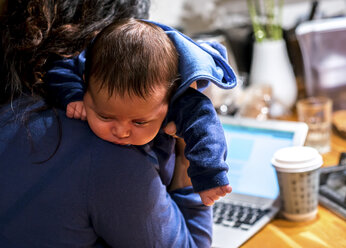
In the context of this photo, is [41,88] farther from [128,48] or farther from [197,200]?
[197,200]

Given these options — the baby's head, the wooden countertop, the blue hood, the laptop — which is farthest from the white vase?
the baby's head

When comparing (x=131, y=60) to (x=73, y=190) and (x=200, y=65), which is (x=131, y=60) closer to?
(x=200, y=65)

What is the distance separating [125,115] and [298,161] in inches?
17.8

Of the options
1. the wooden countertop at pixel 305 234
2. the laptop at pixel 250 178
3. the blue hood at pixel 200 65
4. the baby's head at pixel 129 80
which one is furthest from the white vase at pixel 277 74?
the baby's head at pixel 129 80

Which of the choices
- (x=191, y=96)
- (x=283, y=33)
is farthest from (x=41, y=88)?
(x=283, y=33)

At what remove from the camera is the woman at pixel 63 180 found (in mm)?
744

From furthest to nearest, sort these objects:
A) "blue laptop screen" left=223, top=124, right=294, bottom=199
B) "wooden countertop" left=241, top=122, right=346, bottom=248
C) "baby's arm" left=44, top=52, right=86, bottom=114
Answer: "blue laptop screen" left=223, top=124, right=294, bottom=199, "wooden countertop" left=241, top=122, right=346, bottom=248, "baby's arm" left=44, top=52, right=86, bottom=114

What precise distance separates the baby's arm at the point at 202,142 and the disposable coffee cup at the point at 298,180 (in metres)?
0.32

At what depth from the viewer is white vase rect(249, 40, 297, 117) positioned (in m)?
1.67

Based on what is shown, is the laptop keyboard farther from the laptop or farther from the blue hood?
the blue hood

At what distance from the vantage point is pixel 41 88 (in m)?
0.88

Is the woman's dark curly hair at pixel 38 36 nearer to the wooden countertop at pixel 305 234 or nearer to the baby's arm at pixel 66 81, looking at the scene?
the baby's arm at pixel 66 81

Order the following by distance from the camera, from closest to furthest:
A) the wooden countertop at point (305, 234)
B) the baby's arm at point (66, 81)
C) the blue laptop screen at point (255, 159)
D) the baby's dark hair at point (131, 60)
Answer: the baby's dark hair at point (131, 60) → the baby's arm at point (66, 81) → the wooden countertop at point (305, 234) → the blue laptop screen at point (255, 159)

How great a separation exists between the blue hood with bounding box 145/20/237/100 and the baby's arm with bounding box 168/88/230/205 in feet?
0.10
